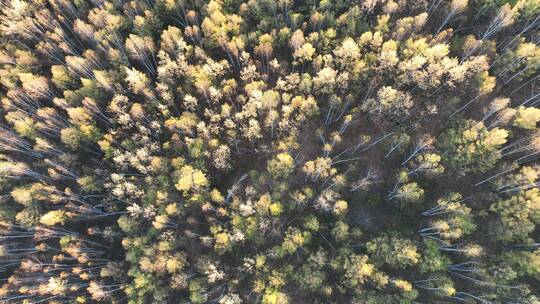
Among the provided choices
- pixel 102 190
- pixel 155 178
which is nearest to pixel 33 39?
pixel 102 190

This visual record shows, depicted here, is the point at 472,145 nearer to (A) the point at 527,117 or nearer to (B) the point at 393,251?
(A) the point at 527,117

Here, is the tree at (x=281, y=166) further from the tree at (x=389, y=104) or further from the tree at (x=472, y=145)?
the tree at (x=472, y=145)

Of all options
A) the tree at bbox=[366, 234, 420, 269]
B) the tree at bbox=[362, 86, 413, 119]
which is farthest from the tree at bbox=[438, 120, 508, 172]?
the tree at bbox=[366, 234, 420, 269]

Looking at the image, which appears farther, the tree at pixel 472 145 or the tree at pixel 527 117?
the tree at pixel 527 117

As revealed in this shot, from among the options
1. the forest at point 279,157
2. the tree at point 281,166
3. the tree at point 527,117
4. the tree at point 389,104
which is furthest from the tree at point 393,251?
the tree at point 527,117

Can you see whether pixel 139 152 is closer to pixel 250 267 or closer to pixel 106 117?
pixel 106 117

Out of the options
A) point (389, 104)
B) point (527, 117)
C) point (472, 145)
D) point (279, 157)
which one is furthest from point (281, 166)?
point (527, 117)

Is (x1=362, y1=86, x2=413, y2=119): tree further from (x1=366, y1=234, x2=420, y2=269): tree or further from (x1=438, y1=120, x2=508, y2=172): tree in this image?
(x1=366, y1=234, x2=420, y2=269): tree

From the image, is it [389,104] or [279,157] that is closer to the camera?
[279,157]
